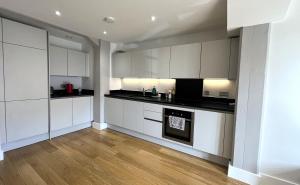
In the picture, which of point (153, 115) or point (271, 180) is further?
point (153, 115)

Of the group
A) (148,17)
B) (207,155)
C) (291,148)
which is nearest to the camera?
(291,148)

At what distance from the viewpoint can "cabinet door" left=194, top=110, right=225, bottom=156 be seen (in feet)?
7.14

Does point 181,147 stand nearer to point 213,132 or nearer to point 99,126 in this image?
point 213,132

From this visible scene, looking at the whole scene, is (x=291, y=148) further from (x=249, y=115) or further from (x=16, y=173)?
(x=16, y=173)

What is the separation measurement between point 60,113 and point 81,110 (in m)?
0.50

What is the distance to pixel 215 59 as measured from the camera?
2.48 meters

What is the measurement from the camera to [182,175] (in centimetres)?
201

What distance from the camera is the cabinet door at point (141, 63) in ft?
10.8

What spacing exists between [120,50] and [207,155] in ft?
10.9

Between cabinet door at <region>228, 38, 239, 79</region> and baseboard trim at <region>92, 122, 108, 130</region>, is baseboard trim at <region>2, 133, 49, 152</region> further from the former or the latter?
cabinet door at <region>228, 38, 239, 79</region>

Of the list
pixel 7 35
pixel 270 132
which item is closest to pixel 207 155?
pixel 270 132

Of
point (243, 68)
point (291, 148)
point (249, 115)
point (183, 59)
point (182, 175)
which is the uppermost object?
point (183, 59)

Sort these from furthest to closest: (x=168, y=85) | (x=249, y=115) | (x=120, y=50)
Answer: (x=120, y=50) → (x=168, y=85) → (x=249, y=115)

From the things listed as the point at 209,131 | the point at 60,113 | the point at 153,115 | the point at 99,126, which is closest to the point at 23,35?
the point at 60,113
